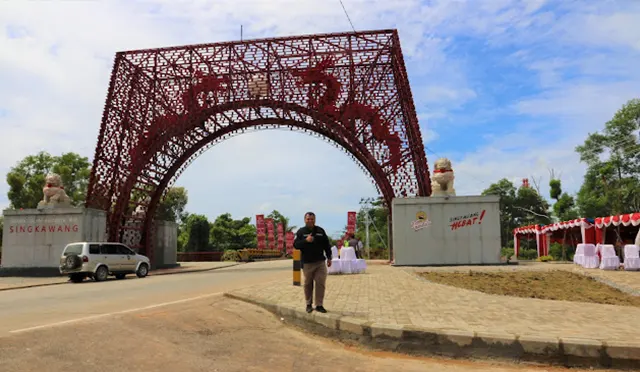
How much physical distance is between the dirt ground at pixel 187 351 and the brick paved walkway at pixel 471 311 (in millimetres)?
703

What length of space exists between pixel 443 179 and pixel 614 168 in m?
29.8

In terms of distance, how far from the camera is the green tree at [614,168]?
40.4 m

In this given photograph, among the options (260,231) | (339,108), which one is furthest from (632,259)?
(260,231)

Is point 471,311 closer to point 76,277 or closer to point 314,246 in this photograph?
point 314,246

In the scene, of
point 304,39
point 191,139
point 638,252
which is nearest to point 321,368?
point 638,252

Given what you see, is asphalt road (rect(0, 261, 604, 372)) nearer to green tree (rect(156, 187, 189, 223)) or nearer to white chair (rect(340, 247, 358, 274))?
white chair (rect(340, 247, 358, 274))

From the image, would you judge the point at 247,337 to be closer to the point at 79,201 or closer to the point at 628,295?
the point at 628,295

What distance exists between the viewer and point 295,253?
11320mm

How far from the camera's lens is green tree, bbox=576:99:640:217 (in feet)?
133

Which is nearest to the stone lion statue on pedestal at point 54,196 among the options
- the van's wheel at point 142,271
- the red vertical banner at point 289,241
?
the van's wheel at point 142,271

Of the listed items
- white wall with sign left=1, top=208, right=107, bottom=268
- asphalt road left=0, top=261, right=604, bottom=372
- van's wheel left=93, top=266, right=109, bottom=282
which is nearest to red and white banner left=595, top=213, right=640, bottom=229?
asphalt road left=0, top=261, right=604, bottom=372

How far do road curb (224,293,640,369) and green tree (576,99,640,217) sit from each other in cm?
4034

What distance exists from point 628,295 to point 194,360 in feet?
31.4

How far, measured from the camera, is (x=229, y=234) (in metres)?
54.5
